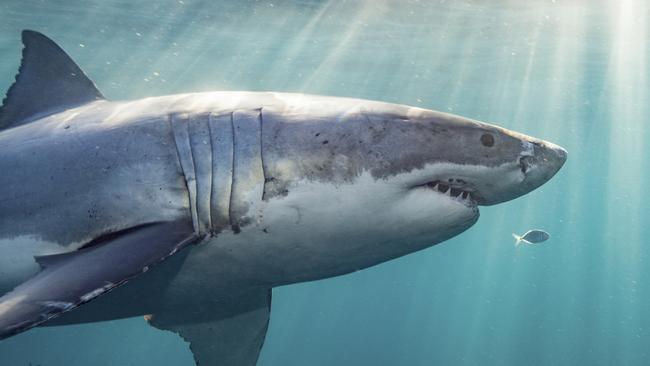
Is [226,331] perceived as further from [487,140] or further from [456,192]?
[487,140]

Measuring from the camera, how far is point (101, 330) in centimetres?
4472

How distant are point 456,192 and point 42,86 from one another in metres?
3.76

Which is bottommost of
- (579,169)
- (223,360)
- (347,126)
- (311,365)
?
(311,365)

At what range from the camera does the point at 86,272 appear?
2410 mm

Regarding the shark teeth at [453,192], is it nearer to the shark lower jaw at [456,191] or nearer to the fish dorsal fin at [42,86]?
the shark lower jaw at [456,191]

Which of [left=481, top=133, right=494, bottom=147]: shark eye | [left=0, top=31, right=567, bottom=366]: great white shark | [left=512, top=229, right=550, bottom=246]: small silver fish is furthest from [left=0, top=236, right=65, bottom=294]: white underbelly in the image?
[left=512, top=229, right=550, bottom=246]: small silver fish

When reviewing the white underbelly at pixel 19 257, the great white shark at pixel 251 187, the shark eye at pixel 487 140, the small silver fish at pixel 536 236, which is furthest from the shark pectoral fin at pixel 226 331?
the small silver fish at pixel 536 236

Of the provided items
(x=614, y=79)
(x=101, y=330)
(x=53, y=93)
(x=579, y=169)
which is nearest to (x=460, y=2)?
(x=614, y=79)

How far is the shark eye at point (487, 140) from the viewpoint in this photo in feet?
9.26

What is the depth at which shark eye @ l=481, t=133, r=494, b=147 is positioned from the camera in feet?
9.26

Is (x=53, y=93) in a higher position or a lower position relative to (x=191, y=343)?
higher

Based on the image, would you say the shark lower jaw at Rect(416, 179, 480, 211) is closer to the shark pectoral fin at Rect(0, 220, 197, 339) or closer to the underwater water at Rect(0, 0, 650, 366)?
the shark pectoral fin at Rect(0, 220, 197, 339)

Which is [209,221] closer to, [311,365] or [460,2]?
[460,2]

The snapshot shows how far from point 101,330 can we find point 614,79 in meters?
44.4
